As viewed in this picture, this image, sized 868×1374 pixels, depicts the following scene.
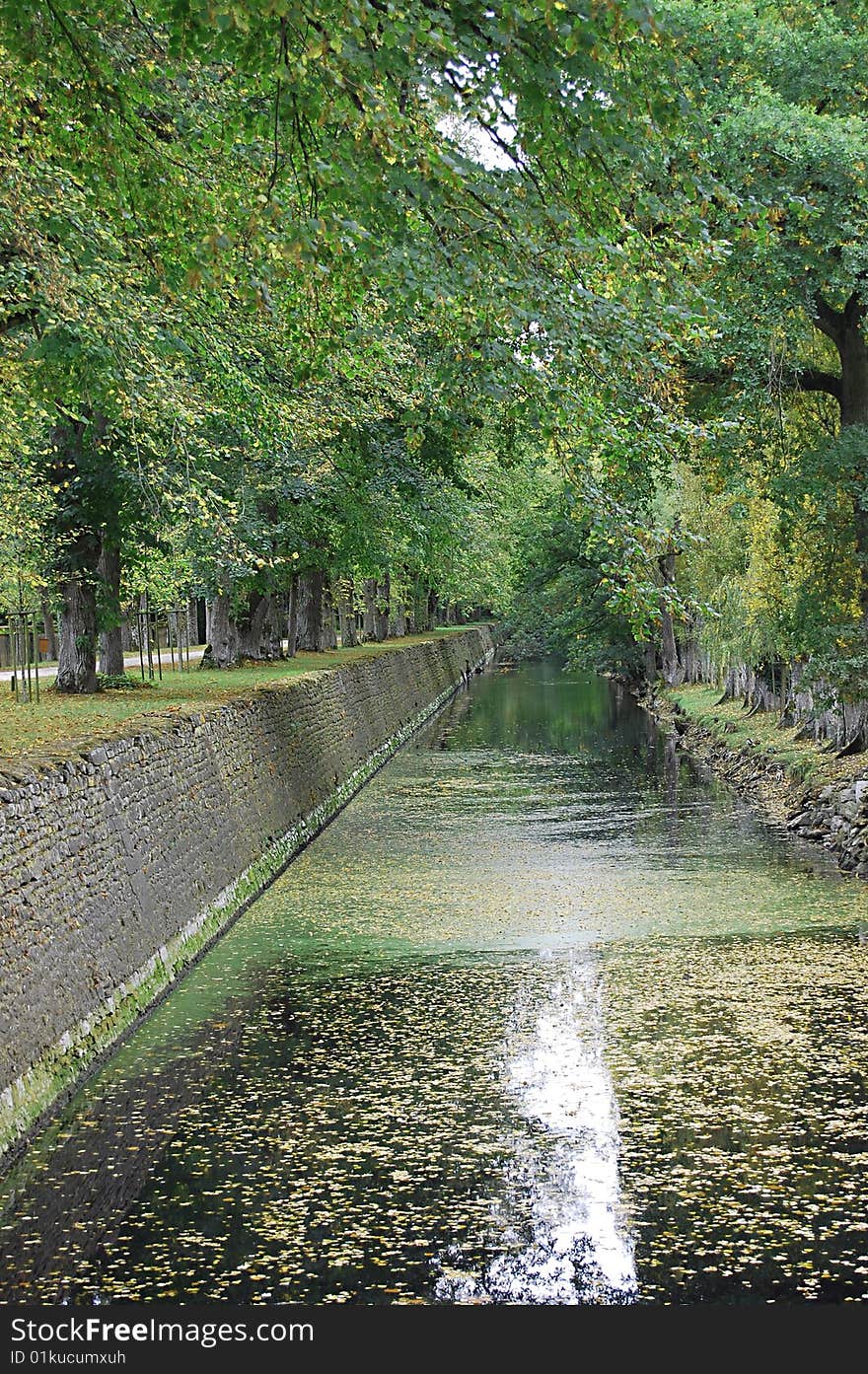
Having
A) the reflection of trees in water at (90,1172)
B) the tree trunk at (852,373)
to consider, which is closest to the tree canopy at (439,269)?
the tree trunk at (852,373)

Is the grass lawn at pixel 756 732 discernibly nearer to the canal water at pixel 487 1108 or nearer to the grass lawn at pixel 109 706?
the canal water at pixel 487 1108

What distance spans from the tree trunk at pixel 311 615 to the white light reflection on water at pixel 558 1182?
29540mm

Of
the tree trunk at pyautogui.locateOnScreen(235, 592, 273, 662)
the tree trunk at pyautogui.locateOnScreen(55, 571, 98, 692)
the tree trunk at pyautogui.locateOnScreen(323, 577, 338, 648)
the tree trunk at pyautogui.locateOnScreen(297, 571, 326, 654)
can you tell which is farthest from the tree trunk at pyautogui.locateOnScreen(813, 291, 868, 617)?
the tree trunk at pyautogui.locateOnScreen(323, 577, 338, 648)

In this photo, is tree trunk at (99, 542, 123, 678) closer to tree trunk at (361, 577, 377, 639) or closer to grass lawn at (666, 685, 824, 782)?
grass lawn at (666, 685, 824, 782)

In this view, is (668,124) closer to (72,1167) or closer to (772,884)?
(72,1167)

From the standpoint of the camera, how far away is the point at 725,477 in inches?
835

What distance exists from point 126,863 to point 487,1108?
13.9 ft

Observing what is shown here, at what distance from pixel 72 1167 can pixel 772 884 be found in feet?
33.7

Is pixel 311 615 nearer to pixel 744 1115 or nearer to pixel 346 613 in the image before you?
pixel 346 613

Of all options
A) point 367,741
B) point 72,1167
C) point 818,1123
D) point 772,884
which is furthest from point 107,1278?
point 367,741

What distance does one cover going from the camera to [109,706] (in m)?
19.9

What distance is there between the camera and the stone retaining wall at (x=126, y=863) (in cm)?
1020

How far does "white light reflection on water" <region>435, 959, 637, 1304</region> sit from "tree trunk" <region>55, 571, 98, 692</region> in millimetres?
12707

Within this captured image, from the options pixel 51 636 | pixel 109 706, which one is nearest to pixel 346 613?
pixel 51 636
